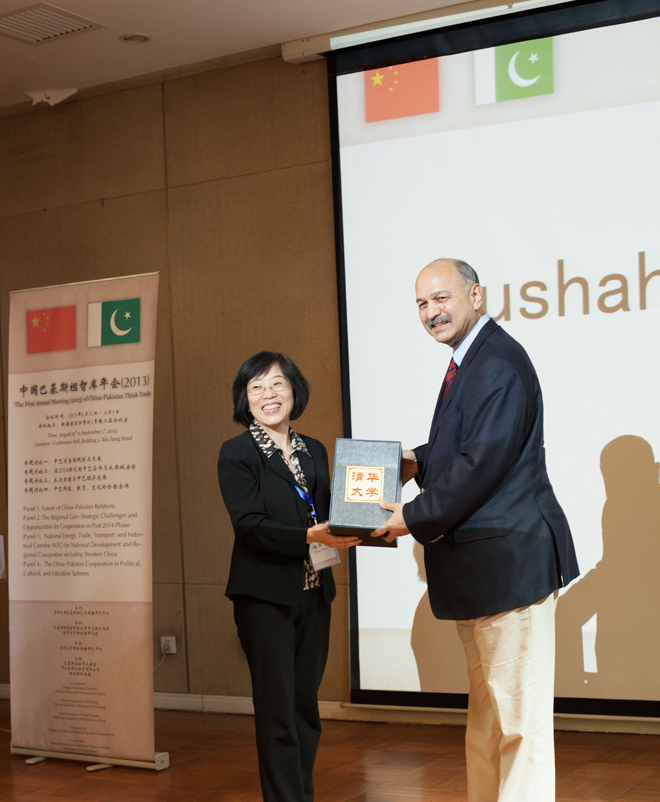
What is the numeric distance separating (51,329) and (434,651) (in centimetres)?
249

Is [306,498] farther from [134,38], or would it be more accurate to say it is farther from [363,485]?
[134,38]

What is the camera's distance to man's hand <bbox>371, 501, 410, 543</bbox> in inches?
104

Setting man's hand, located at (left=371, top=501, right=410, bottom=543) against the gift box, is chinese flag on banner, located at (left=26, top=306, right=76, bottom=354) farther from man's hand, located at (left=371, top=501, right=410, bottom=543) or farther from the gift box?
man's hand, located at (left=371, top=501, right=410, bottom=543)

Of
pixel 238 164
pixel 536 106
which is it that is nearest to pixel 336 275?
pixel 238 164

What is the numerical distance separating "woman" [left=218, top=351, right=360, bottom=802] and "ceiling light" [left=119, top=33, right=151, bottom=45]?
2639 mm

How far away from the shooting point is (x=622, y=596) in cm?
416

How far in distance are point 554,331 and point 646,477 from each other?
2.68ft

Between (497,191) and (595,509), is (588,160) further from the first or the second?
(595,509)

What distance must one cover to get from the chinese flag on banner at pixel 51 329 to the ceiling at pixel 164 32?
1552 mm

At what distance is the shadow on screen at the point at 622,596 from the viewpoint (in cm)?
412

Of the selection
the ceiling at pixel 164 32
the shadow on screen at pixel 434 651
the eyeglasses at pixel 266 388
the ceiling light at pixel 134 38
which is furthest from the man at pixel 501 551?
the ceiling light at pixel 134 38

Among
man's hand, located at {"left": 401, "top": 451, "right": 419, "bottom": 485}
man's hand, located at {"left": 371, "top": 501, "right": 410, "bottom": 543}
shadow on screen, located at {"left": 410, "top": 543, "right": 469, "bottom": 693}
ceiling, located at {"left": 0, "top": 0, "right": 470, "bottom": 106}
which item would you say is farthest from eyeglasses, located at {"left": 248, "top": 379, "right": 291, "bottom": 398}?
ceiling, located at {"left": 0, "top": 0, "right": 470, "bottom": 106}

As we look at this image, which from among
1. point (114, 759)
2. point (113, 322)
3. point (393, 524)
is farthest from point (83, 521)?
point (393, 524)

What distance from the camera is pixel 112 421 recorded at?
13.3 feet
